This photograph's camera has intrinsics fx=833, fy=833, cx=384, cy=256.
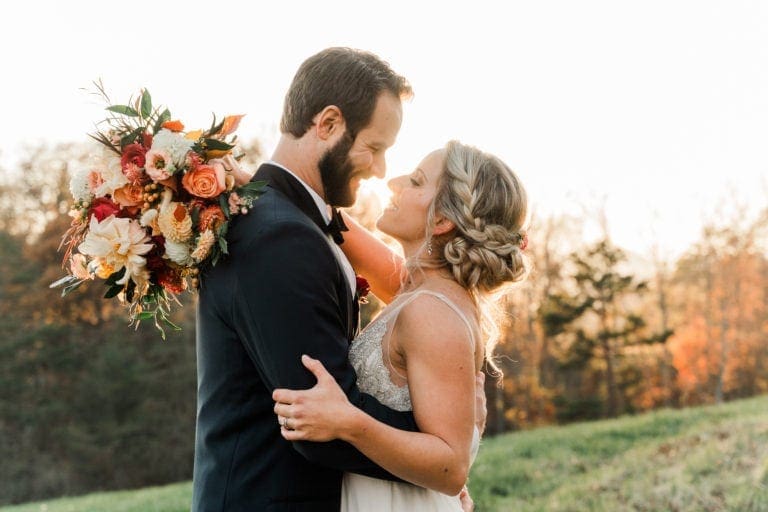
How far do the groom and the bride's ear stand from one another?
0.48 m

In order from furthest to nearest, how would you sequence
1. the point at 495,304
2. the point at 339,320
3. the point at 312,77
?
the point at 495,304 → the point at 312,77 → the point at 339,320

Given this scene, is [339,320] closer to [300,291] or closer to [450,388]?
[300,291]

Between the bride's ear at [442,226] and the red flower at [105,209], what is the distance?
4.12 feet

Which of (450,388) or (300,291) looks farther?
(450,388)

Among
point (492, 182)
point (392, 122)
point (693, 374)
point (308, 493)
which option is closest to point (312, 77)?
point (392, 122)

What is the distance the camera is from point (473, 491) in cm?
1070

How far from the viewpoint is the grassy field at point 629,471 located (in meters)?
8.58

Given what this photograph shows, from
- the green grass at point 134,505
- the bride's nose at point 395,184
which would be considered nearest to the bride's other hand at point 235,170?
the bride's nose at point 395,184

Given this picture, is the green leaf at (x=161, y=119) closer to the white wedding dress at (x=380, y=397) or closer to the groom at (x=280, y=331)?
the groom at (x=280, y=331)

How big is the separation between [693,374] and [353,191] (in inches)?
1718

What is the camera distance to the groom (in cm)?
268

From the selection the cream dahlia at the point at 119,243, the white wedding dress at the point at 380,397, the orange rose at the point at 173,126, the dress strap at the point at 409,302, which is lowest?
the white wedding dress at the point at 380,397

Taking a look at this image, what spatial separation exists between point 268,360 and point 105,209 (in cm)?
95

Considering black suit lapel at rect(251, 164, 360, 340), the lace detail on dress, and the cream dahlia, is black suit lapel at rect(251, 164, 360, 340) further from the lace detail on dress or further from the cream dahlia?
the cream dahlia
